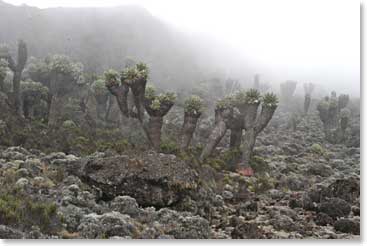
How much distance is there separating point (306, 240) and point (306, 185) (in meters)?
4.15

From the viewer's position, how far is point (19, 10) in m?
10.2

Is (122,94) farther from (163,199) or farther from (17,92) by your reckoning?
(163,199)

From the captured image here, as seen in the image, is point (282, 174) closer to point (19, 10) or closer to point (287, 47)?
point (287, 47)

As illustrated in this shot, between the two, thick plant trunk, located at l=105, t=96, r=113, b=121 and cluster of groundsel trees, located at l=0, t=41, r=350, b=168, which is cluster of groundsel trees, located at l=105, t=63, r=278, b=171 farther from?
thick plant trunk, located at l=105, t=96, r=113, b=121

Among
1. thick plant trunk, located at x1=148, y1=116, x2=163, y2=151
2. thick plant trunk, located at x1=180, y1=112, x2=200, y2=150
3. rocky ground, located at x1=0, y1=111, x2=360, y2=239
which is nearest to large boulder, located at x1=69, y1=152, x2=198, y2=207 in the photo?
rocky ground, located at x1=0, y1=111, x2=360, y2=239

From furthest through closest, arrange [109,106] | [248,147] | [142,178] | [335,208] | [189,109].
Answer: [109,106]
[189,109]
[248,147]
[142,178]
[335,208]

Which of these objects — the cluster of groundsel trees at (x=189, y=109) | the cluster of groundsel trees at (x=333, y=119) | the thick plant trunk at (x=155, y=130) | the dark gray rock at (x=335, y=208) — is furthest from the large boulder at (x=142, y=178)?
the cluster of groundsel trees at (x=333, y=119)

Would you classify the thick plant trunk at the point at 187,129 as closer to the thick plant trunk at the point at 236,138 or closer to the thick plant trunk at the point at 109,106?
the thick plant trunk at the point at 236,138

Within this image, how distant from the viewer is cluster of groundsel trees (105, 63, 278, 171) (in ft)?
42.0

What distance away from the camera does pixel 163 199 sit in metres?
7.64

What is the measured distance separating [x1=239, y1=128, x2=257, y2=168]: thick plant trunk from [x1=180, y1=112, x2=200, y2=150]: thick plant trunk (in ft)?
5.45

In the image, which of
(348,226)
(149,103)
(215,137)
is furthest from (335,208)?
(149,103)

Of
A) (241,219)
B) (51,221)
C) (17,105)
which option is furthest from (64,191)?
(17,105)

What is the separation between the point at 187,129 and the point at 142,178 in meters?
5.96
